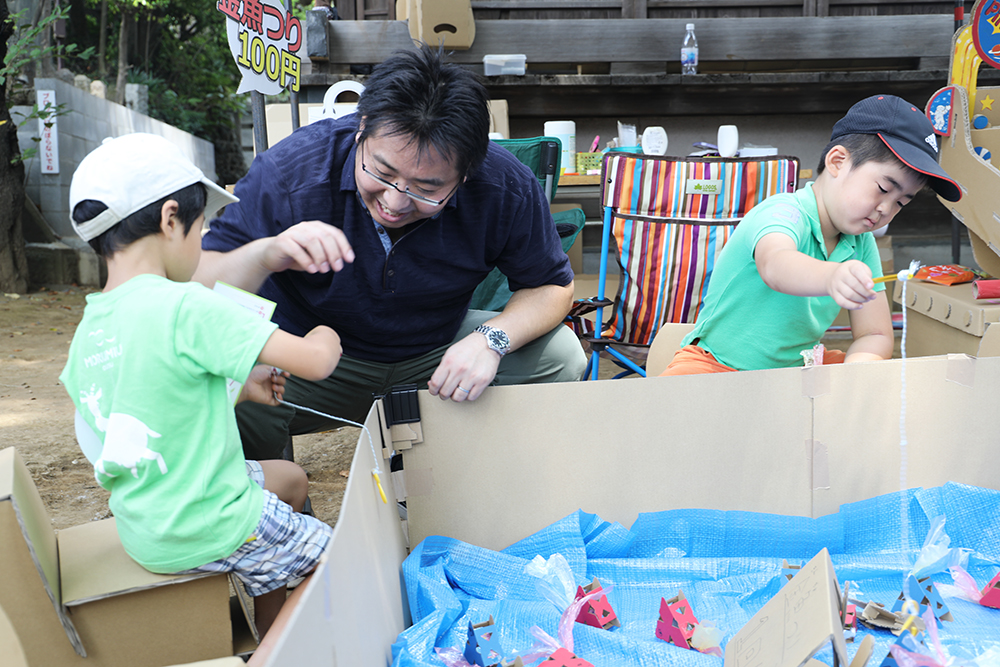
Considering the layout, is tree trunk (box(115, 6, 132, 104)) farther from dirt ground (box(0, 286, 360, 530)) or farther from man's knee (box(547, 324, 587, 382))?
man's knee (box(547, 324, 587, 382))

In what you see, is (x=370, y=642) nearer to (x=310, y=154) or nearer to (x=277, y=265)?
(x=277, y=265)

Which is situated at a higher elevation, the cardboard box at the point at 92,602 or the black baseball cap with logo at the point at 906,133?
the black baseball cap with logo at the point at 906,133

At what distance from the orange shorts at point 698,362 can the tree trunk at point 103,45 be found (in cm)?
1097

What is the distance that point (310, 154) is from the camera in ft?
5.07

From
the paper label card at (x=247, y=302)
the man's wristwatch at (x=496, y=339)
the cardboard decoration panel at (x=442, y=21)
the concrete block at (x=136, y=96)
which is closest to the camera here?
the paper label card at (x=247, y=302)

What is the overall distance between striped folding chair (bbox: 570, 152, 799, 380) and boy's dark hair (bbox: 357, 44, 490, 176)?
4.37 feet

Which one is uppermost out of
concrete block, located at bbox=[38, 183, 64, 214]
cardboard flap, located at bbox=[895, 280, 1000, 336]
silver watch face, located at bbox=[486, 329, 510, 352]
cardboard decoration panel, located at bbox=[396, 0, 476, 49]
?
cardboard decoration panel, located at bbox=[396, 0, 476, 49]

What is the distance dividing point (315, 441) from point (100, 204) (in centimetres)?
183

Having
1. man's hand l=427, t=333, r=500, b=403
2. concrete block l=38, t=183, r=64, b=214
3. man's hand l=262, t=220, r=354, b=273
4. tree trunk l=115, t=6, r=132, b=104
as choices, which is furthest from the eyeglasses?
tree trunk l=115, t=6, r=132, b=104

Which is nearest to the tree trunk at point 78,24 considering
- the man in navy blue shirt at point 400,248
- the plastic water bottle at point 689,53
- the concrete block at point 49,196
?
the concrete block at point 49,196

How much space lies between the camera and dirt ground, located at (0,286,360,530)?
2.19m

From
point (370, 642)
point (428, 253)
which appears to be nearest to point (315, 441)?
point (428, 253)

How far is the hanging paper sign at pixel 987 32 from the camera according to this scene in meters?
2.46

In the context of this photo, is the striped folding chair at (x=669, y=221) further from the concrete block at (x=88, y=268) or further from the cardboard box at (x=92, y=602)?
the concrete block at (x=88, y=268)
